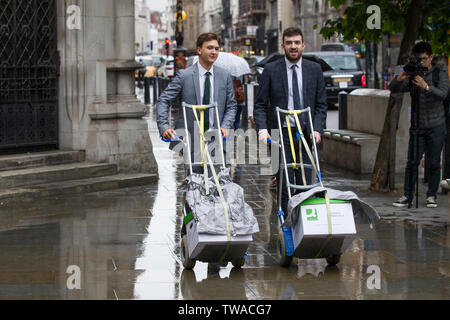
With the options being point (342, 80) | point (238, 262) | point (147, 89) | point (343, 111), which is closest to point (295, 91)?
point (238, 262)

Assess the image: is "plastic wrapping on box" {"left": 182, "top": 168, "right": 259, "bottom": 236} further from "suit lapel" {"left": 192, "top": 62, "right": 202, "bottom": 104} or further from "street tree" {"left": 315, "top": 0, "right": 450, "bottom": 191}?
"street tree" {"left": 315, "top": 0, "right": 450, "bottom": 191}

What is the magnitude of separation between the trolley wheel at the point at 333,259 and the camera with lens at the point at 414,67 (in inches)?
144

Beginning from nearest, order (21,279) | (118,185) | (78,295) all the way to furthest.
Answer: (78,295) < (21,279) < (118,185)

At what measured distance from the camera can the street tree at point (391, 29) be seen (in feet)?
38.8

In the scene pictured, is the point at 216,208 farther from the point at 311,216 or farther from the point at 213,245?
the point at 311,216

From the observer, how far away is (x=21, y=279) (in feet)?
22.9

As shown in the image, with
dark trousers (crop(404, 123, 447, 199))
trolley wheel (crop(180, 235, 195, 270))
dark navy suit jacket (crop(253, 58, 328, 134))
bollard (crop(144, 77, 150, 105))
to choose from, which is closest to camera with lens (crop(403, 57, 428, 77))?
dark trousers (crop(404, 123, 447, 199))

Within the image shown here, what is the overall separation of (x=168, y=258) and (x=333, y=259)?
1.48 metres

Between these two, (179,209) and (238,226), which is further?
(179,209)

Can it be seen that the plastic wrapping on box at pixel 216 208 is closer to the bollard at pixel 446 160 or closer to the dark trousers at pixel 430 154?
the dark trousers at pixel 430 154

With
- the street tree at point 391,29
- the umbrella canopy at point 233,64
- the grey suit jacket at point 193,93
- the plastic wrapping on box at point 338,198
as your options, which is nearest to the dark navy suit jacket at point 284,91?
the grey suit jacket at point 193,93
